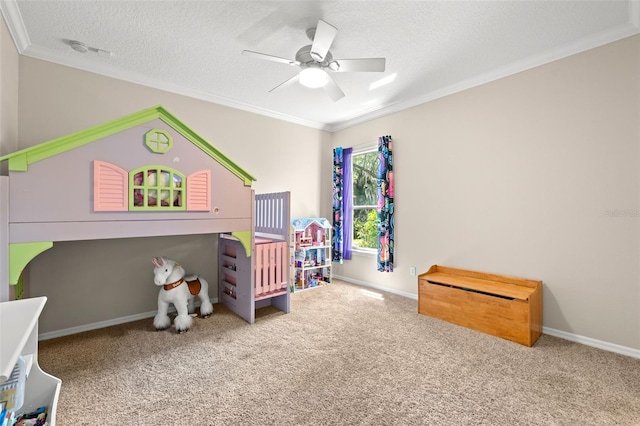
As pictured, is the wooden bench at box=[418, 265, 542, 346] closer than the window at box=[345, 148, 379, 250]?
Yes

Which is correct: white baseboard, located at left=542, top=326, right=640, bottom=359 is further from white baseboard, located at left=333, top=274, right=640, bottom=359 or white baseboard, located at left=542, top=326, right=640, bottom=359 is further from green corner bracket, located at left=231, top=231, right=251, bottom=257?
green corner bracket, located at left=231, top=231, right=251, bottom=257

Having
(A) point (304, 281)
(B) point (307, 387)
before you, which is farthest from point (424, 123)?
(B) point (307, 387)

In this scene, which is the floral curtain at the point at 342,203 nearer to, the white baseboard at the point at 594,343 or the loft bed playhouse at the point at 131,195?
the loft bed playhouse at the point at 131,195

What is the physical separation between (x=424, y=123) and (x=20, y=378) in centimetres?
382

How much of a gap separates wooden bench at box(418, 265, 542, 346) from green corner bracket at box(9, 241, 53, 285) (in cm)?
315

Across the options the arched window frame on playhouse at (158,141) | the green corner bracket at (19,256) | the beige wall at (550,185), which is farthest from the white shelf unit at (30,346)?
the beige wall at (550,185)

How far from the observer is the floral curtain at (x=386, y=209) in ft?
12.4

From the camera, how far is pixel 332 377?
6.35 feet

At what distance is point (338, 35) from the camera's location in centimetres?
229

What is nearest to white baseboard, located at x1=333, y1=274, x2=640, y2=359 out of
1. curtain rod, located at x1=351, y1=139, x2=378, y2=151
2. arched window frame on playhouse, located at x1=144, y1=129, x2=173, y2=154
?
curtain rod, located at x1=351, y1=139, x2=378, y2=151

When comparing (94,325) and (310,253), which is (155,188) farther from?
(310,253)

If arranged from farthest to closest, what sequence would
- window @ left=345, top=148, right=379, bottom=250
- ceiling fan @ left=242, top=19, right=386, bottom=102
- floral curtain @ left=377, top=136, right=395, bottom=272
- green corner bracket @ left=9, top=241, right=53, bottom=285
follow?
window @ left=345, top=148, right=379, bottom=250 < floral curtain @ left=377, top=136, right=395, bottom=272 < ceiling fan @ left=242, top=19, right=386, bottom=102 < green corner bracket @ left=9, top=241, right=53, bottom=285

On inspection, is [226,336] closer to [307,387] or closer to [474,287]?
[307,387]

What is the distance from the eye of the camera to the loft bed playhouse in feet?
5.96
